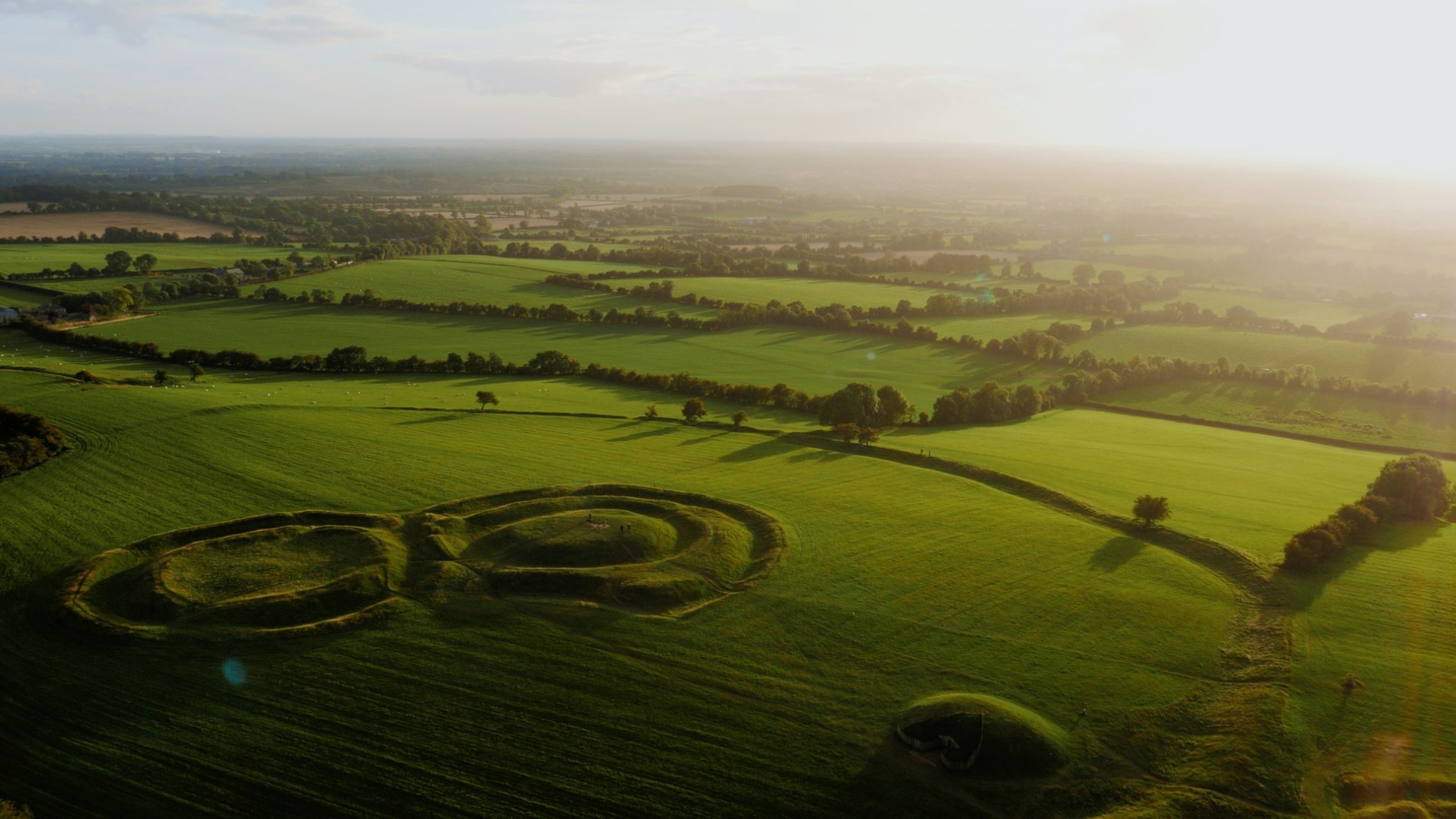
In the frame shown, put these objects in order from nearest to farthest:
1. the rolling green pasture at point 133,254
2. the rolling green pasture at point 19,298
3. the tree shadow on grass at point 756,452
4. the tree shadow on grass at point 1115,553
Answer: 1. the tree shadow on grass at point 1115,553
2. the tree shadow on grass at point 756,452
3. the rolling green pasture at point 19,298
4. the rolling green pasture at point 133,254

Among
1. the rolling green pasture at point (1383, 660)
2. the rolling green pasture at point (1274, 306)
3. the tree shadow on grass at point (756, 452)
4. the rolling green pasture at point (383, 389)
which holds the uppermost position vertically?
the rolling green pasture at point (1274, 306)

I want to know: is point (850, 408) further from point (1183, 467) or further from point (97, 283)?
point (97, 283)

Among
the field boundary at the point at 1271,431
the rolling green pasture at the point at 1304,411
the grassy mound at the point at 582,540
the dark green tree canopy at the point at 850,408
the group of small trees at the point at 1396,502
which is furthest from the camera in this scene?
the rolling green pasture at the point at 1304,411

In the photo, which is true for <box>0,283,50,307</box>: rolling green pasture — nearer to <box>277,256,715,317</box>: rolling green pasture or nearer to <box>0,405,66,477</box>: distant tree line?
<box>277,256,715,317</box>: rolling green pasture

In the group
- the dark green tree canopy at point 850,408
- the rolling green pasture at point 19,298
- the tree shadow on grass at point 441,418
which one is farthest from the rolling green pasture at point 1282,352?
the rolling green pasture at point 19,298

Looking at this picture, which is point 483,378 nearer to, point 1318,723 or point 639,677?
point 639,677

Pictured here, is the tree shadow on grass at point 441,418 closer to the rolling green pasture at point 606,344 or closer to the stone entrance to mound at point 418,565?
the stone entrance to mound at point 418,565

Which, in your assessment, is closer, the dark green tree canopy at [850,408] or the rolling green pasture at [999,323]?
the dark green tree canopy at [850,408]

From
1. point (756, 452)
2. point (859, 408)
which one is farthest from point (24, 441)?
point (859, 408)
